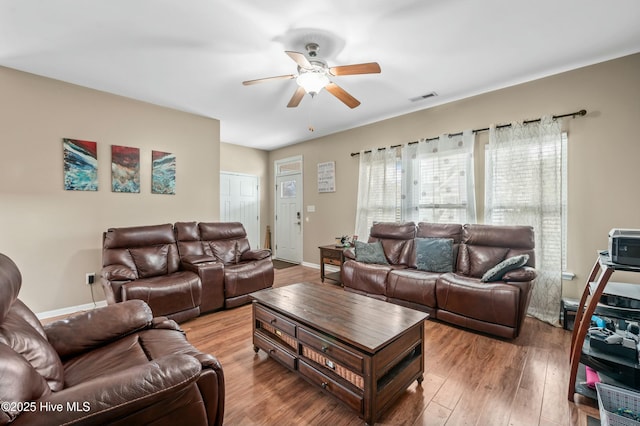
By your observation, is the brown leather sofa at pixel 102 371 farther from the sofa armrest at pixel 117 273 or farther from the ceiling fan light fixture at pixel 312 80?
the ceiling fan light fixture at pixel 312 80

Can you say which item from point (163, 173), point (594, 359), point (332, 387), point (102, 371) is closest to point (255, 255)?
point (163, 173)

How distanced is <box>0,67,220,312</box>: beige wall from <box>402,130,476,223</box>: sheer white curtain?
144 inches

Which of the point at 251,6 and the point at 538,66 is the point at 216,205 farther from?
the point at 538,66

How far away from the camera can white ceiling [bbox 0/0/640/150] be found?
79.0 inches

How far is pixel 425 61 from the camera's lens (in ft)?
8.91

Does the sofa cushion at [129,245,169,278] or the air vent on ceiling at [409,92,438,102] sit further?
the air vent on ceiling at [409,92,438,102]

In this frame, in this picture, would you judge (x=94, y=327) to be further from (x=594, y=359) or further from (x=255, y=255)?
(x=594, y=359)

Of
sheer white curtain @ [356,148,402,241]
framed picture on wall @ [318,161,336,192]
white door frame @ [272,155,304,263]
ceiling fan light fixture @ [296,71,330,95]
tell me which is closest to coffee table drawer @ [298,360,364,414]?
ceiling fan light fixture @ [296,71,330,95]

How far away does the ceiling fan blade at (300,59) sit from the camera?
2049 millimetres

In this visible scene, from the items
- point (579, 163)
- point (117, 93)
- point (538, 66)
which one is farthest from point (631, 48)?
point (117, 93)

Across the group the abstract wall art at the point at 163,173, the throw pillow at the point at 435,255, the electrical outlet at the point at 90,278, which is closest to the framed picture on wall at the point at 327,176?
the throw pillow at the point at 435,255

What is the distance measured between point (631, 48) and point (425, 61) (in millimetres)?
1831

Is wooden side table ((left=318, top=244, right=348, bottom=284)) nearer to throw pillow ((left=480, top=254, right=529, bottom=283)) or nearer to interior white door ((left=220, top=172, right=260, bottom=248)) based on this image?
throw pillow ((left=480, top=254, right=529, bottom=283))

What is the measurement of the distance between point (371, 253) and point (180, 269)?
251 cm
